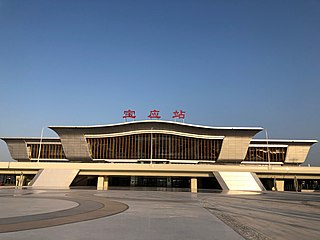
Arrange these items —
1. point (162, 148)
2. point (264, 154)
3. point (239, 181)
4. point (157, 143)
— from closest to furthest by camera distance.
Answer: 1. point (239, 181)
2. point (162, 148)
3. point (157, 143)
4. point (264, 154)

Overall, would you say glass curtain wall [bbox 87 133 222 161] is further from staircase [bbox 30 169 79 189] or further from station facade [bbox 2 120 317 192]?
staircase [bbox 30 169 79 189]

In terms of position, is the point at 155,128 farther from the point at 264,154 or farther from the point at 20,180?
the point at 20,180

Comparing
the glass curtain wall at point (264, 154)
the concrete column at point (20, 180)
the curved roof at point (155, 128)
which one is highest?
the curved roof at point (155, 128)

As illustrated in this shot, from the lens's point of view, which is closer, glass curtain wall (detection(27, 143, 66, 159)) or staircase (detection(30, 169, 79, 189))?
staircase (detection(30, 169, 79, 189))

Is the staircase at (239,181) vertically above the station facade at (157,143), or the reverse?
the station facade at (157,143)

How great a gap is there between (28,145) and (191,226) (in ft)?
240

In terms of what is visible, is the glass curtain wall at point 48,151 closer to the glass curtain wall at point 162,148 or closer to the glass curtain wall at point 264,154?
the glass curtain wall at point 162,148

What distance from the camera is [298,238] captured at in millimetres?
7805

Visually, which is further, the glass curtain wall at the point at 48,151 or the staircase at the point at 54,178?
the glass curtain wall at the point at 48,151

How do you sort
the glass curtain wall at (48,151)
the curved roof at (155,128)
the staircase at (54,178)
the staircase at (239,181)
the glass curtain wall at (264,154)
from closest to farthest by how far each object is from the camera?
the staircase at (239,181) < the staircase at (54,178) < the curved roof at (155,128) < the glass curtain wall at (264,154) < the glass curtain wall at (48,151)

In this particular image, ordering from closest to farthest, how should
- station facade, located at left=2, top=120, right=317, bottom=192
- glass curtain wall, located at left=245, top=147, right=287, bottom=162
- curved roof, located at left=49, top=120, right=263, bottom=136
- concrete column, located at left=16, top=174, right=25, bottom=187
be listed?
1. concrete column, located at left=16, top=174, right=25, bottom=187
2. curved roof, located at left=49, top=120, right=263, bottom=136
3. station facade, located at left=2, top=120, right=317, bottom=192
4. glass curtain wall, located at left=245, top=147, right=287, bottom=162

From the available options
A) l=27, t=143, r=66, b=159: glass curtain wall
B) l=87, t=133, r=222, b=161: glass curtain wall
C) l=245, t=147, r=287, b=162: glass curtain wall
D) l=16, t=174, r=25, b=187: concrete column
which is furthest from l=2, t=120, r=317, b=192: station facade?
l=16, t=174, r=25, b=187: concrete column

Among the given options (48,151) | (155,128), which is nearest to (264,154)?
(155,128)

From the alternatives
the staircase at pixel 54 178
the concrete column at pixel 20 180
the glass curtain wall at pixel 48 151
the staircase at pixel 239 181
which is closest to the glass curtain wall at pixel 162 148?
the glass curtain wall at pixel 48 151
